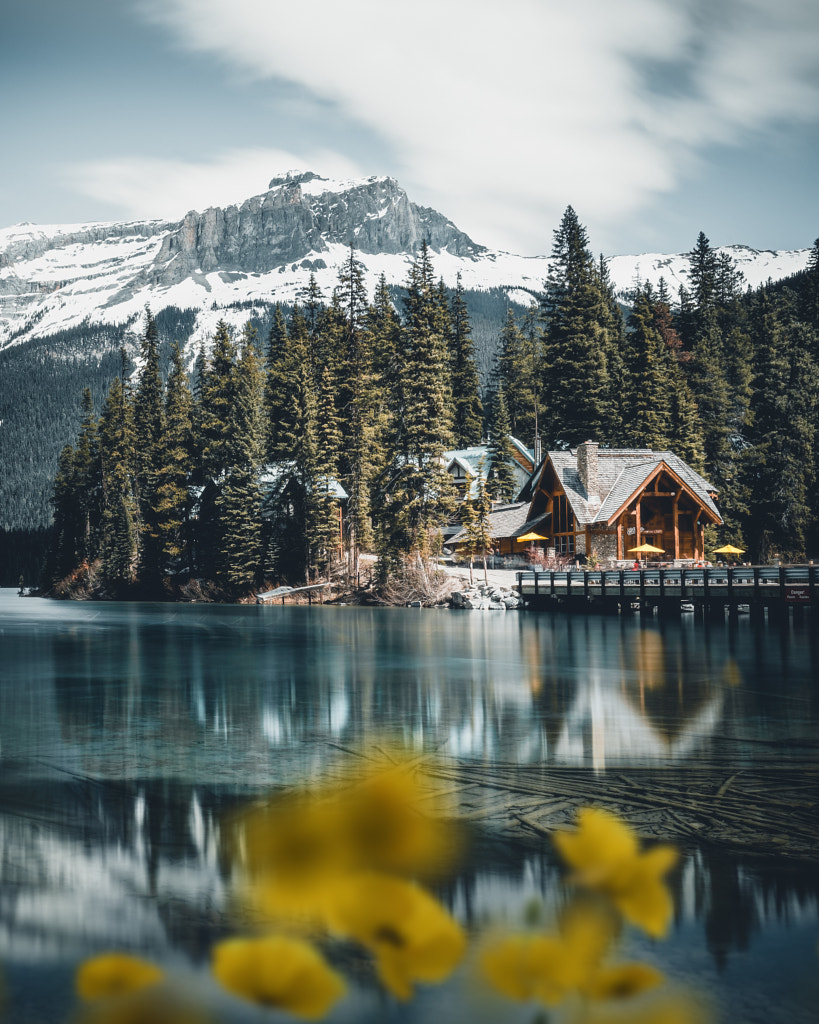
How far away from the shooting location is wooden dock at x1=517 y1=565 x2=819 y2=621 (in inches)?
1310

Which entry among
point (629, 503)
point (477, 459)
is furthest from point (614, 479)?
point (477, 459)

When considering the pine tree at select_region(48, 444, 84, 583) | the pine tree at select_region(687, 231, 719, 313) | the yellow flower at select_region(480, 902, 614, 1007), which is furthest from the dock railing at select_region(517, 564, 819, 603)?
the pine tree at select_region(687, 231, 719, 313)

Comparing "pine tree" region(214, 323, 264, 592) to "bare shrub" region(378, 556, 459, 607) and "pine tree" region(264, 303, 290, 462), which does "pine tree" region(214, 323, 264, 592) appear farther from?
"bare shrub" region(378, 556, 459, 607)

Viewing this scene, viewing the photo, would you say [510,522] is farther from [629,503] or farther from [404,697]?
[404,697]

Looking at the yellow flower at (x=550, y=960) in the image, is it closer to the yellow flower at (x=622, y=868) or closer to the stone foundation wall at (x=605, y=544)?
the yellow flower at (x=622, y=868)

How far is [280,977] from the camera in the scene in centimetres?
100

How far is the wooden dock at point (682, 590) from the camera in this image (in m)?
33.3

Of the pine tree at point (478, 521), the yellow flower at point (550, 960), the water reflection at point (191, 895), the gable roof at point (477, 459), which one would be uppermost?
the gable roof at point (477, 459)

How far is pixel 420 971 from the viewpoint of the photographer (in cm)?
110

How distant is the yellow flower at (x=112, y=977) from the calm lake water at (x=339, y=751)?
0.27 m

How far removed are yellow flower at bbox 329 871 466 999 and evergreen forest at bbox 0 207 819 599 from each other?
162 ft

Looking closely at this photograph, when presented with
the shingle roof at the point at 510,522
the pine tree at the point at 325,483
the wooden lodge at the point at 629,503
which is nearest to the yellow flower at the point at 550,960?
the wooden lodge at the point at 629,503

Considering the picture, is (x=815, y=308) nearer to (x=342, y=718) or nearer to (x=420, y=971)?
(x=342, y=718)

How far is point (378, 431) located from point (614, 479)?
1956 centimetres
